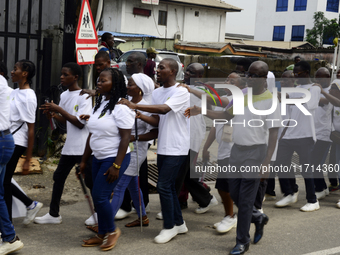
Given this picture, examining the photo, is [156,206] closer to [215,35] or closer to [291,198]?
[291,198]

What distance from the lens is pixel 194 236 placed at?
5000 mm

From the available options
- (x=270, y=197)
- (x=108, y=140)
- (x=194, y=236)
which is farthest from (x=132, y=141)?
(x=270, y=197)

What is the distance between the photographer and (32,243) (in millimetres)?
4523

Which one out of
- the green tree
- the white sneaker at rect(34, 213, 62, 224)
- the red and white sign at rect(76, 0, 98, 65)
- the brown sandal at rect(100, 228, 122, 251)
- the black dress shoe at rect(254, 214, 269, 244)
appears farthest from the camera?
the green tree

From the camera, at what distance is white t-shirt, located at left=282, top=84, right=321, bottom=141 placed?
6.15 m

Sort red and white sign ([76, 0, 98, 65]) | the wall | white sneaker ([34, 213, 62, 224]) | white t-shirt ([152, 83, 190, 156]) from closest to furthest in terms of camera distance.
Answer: white t-shirt ([152, 83, 190, 156])
white sneaker ([34, 213, 62, 224])
red and white sign ([76, 0, 98, 65])
the wall

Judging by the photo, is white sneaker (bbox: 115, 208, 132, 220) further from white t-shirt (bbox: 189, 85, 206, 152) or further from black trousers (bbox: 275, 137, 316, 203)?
black trousers (bbox: 275, 137, 316, 203)

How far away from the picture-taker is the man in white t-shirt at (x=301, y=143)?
613 centimetres

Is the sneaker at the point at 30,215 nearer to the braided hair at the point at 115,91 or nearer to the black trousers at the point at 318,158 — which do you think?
the braided hair at the point at 115,91

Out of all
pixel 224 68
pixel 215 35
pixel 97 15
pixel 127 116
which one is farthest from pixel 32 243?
pixel 215 35

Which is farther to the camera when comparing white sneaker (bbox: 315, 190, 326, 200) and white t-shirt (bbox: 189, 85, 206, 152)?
white sneaker (bbox: 315, 190, 326, 200)

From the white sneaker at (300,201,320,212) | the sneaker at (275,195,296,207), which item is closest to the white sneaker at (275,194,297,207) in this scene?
the sneaker at (275,195,296,207)

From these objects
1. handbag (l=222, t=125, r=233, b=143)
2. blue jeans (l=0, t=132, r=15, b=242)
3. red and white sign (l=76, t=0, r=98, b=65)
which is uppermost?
red and white sign (l=76, t=0, r=98, b=65)

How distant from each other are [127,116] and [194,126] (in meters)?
1.55
